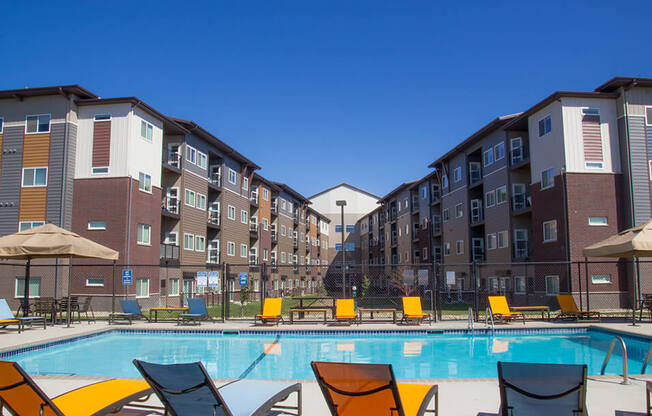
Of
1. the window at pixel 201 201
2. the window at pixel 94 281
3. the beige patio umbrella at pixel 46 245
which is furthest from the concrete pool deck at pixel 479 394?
the window at pixel 201 201

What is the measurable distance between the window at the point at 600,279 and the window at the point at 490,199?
33.2 feet

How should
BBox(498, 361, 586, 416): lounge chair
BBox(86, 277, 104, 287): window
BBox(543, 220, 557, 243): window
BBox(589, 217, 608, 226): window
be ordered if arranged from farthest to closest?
BBox(543, 220, 557, 243): window
BBox(589, 217, 608, 226): window
BBox(86, 277, 104, 287): window
BBox(498, 361, 586, 416): lounge chair

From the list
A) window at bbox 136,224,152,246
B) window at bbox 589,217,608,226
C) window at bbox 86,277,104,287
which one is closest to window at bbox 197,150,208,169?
window at bbox 136,224,152,246

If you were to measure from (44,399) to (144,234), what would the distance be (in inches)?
902

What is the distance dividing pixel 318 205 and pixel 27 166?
51798mm

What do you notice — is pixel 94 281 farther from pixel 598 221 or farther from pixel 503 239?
pixel 598 221

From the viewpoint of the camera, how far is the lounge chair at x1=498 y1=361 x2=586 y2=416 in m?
4.10

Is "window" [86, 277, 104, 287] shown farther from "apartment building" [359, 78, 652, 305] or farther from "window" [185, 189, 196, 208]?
"apartment building" [359, 78, 652, 305]

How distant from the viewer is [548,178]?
1029 inches

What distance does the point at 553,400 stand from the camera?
4.12 m

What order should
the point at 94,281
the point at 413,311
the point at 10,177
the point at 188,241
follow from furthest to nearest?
1. the point at 188,241
2. the point at 10,177
3. the point at 94,281
4. the point at 413,311

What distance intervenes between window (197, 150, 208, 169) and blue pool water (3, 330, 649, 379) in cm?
1802

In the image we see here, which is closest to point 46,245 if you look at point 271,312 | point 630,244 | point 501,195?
point 271,312

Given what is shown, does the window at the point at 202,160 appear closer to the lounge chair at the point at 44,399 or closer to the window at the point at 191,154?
the window at the point at 191,154
